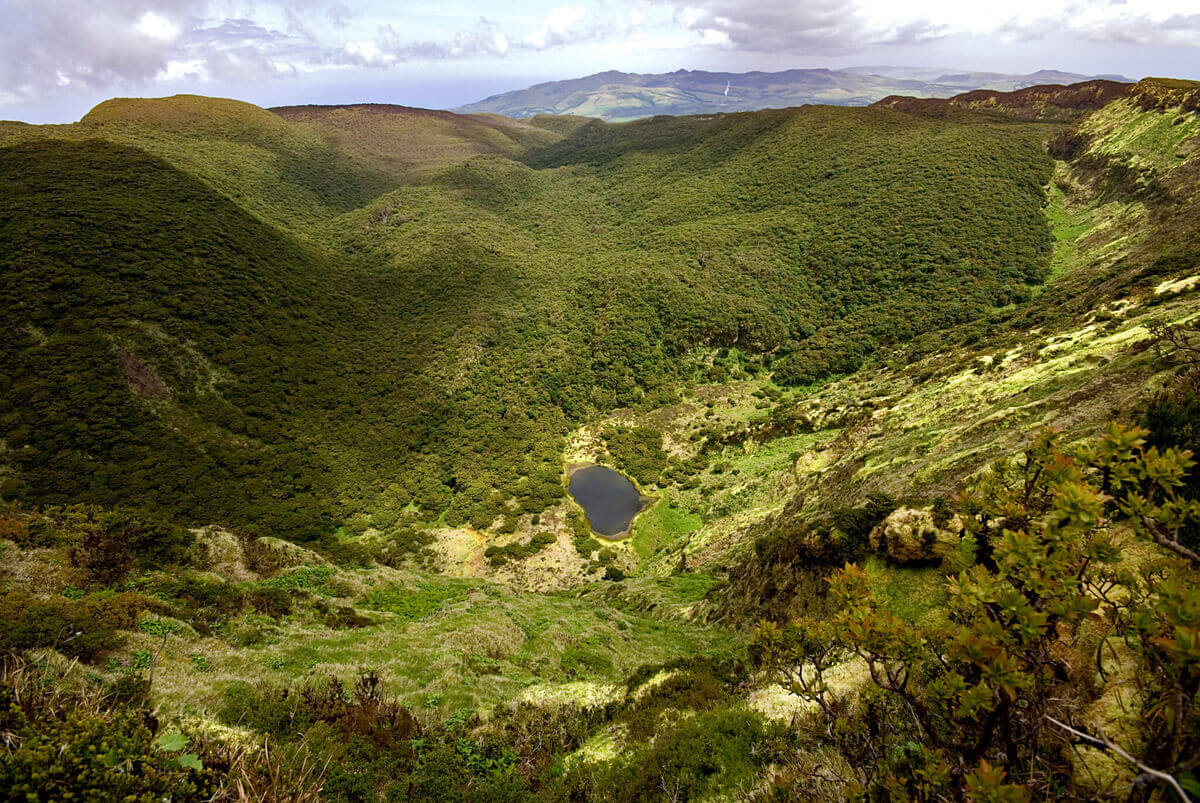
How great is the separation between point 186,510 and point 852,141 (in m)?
134

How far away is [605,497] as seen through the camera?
56969 mm

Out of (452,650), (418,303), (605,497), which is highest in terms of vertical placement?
(418,303)

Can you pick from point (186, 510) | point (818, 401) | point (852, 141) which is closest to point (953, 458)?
point (818, 401)

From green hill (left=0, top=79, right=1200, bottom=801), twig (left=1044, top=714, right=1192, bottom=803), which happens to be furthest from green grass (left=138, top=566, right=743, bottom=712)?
twig (left=1044, top=714, right=1192, bottom=803)

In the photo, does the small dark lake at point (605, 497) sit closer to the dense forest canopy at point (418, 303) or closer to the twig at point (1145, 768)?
the dense forest canopy at point (418, 303)

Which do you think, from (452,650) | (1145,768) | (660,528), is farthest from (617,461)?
(1145,768)

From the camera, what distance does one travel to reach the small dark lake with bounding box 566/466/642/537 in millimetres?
52719

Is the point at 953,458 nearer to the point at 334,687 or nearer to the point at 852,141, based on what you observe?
the point at 334,687

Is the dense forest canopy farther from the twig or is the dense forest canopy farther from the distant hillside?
the twig

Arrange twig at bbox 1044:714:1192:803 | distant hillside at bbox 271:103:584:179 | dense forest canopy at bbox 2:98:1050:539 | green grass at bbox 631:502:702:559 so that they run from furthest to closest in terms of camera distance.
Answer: distant hillside at bbox 271:103:584:179 → green grass at bbox 631:502:702:559 → dense forest canopy at bbox 2:98:1050:539 → twig at bbox 1044:714:1192:803

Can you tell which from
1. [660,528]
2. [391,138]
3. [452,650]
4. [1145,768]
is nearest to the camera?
[1145,768]

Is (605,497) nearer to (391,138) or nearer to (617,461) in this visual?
(617,461)

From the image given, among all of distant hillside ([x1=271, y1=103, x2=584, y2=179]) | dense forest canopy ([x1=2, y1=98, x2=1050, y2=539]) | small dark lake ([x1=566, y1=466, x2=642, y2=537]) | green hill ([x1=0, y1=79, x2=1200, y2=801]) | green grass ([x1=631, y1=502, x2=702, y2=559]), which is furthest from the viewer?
distant hillside ([x1=271, y1=103, x2=584, y2=179])

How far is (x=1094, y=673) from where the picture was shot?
18.0ft
